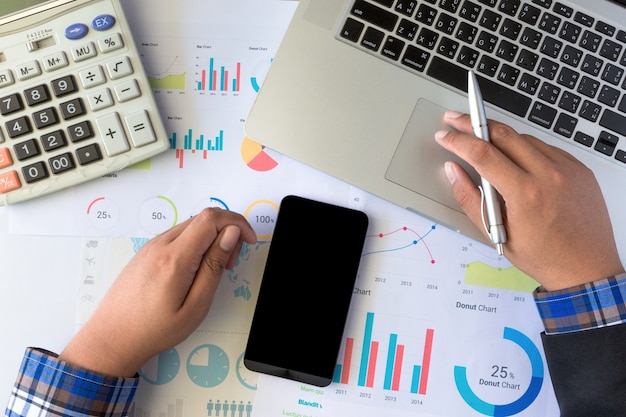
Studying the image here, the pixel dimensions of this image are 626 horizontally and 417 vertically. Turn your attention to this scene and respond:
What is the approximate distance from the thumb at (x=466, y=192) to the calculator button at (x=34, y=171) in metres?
0.42

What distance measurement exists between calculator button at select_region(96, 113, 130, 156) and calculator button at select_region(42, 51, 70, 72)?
0.23 ft

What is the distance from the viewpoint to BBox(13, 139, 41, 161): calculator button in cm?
62

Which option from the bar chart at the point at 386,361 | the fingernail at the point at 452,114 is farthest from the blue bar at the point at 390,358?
the fingernail at the point at 452,114

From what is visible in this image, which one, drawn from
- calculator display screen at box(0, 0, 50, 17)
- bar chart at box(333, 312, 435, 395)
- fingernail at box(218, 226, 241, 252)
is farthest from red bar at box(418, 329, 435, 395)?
calculator display screen at box(0, 0, 50, 17)

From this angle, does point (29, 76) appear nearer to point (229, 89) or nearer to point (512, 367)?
point (229, 89)

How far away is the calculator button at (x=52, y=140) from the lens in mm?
624

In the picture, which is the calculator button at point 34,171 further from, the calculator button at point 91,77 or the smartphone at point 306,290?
the smartphone at point 306,290

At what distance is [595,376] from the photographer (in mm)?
588

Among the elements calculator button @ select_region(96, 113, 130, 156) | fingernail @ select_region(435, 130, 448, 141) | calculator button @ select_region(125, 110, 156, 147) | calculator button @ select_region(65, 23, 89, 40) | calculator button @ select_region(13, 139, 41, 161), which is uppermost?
fingernail @ select_region(435, 130, 448, 141)

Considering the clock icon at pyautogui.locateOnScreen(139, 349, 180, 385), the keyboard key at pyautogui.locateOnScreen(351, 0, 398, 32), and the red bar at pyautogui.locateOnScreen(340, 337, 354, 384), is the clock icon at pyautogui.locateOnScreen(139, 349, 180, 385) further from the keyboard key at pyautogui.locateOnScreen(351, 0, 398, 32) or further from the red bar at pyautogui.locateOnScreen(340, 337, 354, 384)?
the keyboard key at pyautogui.locateOnScreen(351, 0, 398, 32)

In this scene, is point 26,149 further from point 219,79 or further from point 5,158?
point 219,79

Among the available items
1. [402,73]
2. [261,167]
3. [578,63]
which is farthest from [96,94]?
[578,63]

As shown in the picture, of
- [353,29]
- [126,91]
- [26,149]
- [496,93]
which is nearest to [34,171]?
[26,149]

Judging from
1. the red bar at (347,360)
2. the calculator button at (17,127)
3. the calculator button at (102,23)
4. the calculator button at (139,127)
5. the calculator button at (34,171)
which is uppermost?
the calculator button at (102,23)
